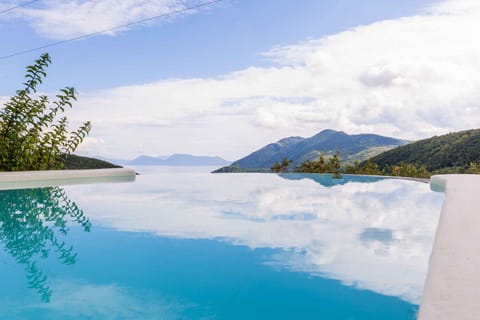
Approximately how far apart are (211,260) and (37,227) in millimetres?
3082

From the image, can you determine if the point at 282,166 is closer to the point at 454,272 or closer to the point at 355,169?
the point at 355,169

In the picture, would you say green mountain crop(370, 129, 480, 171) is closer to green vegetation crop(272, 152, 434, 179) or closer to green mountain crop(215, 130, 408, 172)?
green vegetation crop(272, 152, 434, 179)

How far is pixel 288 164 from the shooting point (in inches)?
707

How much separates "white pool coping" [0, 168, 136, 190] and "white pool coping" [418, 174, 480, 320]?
32.2 feet

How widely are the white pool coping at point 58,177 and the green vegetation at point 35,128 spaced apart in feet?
3.57

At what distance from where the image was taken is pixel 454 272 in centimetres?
286

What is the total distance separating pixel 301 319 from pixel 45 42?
14.9m

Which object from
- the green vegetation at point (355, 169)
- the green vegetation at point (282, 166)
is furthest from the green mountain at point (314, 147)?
the green vegetation at point (355, 169)

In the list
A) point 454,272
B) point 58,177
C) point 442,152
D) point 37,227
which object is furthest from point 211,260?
point 442,152

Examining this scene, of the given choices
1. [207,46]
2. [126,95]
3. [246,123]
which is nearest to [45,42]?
[126,95]

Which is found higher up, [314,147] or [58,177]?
[314,147]

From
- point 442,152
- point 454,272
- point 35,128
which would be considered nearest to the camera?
point 454,272

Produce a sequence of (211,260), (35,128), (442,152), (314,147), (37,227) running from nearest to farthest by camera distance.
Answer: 1. (211,260)
2. (37,227)
3. (35,128)
4. (442,152)
5. (314,147)

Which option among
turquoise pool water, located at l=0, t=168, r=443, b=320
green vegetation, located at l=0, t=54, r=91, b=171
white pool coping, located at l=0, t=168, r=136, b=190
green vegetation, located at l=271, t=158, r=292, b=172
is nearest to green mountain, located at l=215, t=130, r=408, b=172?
green vegetation, located at l=271, t=158, r=292, b=172
